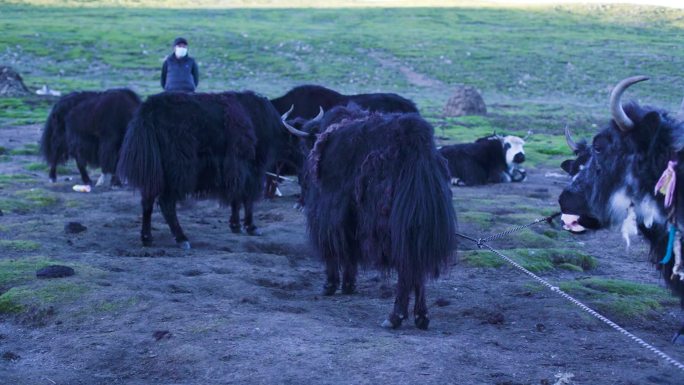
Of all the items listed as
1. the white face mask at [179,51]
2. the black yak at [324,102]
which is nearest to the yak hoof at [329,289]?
the white face mask at [179,51]

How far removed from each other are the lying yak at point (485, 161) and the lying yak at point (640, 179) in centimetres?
718

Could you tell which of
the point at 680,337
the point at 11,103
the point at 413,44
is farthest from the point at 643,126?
the point at 413,44

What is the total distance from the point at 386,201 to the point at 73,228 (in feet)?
12.5

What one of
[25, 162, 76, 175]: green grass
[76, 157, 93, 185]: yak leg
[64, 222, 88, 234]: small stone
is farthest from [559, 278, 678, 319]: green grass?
[25, 162, 76, 175]: green grass

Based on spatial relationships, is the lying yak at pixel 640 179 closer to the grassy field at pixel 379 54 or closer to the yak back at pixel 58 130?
the yak back at pixel 58 130

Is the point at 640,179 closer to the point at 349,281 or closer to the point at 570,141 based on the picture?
the point at 570,141

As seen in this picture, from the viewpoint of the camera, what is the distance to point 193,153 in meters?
7.50

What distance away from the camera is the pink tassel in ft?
14.3

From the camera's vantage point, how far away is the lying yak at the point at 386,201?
493 cm

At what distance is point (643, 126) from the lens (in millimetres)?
4562

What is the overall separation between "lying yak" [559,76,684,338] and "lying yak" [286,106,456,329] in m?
0.89

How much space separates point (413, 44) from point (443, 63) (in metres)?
10.9

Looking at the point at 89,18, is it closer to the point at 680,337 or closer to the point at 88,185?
the point at 88,185

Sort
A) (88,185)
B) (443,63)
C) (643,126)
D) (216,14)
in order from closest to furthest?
(643,126)
(88,185)
(443,63)
(216,14)
